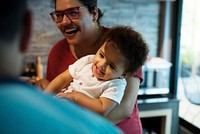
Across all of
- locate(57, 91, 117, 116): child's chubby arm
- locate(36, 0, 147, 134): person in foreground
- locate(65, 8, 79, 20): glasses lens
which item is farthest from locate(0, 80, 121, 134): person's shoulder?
locate(65, 8, 79, 20): glasses lens

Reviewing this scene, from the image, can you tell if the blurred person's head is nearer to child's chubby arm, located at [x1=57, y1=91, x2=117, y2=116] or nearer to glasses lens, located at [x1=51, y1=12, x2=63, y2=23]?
child's chubby arm, located at [x1=57, y1=91, x2=117, y2=116]

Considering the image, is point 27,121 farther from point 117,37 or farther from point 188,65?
point 188,65

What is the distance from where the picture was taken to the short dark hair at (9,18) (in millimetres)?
383

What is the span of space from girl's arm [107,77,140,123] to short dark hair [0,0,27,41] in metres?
0.76

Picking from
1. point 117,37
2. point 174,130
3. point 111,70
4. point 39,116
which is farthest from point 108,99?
point 174,130

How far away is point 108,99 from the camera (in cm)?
108

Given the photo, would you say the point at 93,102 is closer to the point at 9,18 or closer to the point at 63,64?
the point at 63,64

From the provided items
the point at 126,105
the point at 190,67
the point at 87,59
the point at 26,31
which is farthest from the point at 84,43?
the point at 190,67

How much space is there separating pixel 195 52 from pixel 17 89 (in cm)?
262

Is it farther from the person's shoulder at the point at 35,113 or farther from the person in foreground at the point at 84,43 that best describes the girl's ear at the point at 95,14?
the person's shoulder at the point at 35,113

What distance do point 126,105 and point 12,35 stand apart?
2.66ft

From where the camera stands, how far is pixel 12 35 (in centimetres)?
39

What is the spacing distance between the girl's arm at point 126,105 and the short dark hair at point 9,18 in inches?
30.0

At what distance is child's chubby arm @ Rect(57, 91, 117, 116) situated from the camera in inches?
40.4
